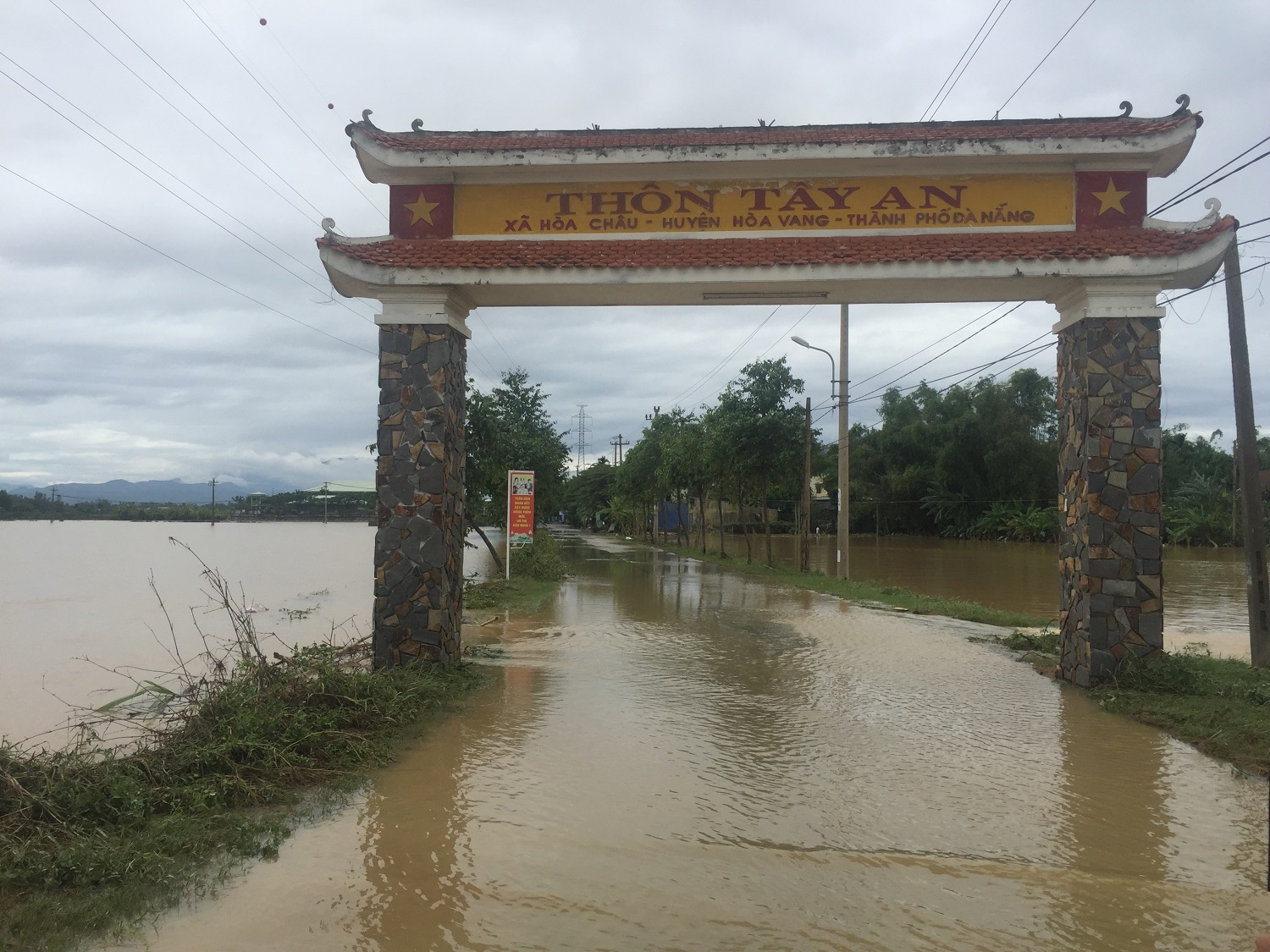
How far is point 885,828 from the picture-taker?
190 inches

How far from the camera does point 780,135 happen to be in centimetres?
948

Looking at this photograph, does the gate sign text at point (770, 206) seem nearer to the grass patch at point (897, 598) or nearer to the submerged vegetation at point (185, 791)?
the submerged vegetation at point (185, 791)

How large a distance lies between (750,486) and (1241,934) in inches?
1023

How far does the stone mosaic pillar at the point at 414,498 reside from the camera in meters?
8.63

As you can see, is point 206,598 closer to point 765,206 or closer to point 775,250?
point 765,206

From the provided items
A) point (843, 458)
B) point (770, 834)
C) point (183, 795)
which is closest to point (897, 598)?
point (843, 458)

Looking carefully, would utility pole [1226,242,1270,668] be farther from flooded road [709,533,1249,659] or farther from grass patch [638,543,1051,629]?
grass patch [638,543,1051,629]

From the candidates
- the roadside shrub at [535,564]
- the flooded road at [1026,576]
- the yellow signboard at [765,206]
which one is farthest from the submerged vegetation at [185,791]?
the roadside shrub at [535,564]

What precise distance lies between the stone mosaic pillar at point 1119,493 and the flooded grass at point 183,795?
6.16 m

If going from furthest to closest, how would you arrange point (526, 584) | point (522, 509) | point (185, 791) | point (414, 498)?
point (526, 584) → point (522, 509) → point (414, 498) → point (185, 791)

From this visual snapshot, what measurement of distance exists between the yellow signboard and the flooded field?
5.72m

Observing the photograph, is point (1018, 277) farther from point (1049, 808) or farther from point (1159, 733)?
point (1049, 808)

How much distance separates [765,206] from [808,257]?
0.95 metres

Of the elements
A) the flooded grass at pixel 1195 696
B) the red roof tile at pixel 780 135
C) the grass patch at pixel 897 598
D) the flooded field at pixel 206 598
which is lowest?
the flooded field at pixel 206 598
